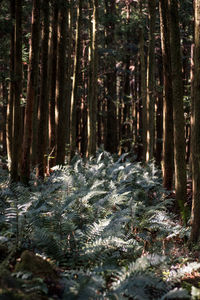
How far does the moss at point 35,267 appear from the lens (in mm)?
3451

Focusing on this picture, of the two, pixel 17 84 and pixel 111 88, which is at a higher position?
pixel 111 88

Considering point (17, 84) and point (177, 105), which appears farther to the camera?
point (17, 84)

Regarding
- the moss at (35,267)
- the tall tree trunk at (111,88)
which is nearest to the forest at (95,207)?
the moss at (35,267)

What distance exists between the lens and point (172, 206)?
31.8 ft

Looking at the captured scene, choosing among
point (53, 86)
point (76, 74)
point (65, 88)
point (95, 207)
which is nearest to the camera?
point (95, 207)

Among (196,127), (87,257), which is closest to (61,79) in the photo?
(196,127)

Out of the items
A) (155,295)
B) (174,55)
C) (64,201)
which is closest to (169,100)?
(174,55)

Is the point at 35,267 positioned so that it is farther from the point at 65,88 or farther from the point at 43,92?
the point at 65,88

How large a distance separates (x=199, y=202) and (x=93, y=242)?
7.20 ft

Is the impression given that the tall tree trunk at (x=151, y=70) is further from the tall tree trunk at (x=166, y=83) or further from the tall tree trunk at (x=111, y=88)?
the tall tree trunk at (x=111, y=88)

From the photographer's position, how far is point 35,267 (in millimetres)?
3488

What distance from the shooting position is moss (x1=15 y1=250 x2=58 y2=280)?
345 centimetres

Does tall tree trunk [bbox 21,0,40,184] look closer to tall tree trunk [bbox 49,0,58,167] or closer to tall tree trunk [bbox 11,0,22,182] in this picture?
tall tree trunk [bbox 11,0,22,182]

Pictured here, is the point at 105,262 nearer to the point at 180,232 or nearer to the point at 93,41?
the point at 180,232
